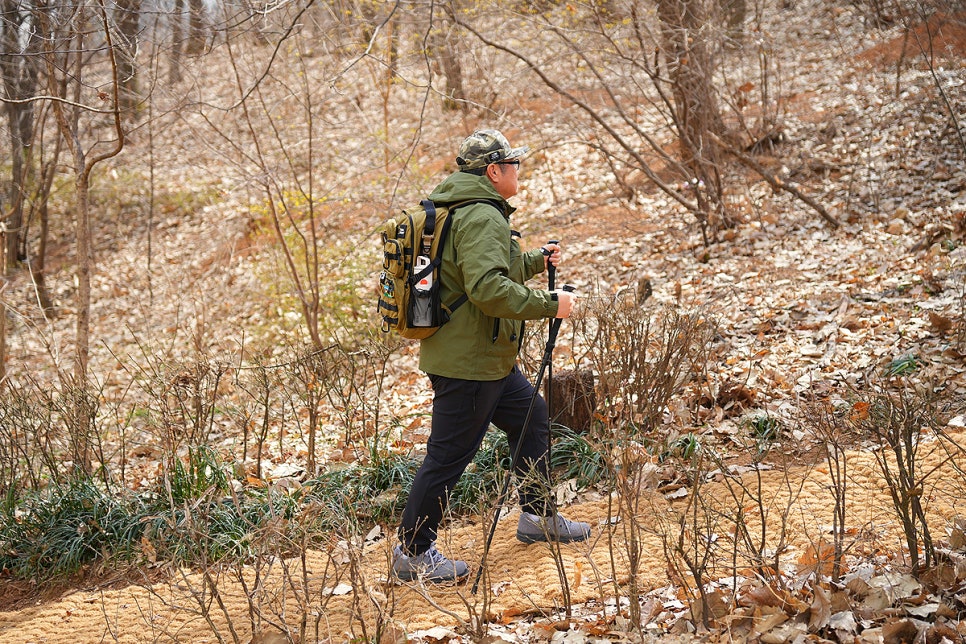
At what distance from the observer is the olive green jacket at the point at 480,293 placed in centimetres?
346

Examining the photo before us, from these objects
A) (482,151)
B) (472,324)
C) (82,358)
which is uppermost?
(482,151)

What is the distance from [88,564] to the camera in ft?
16.0

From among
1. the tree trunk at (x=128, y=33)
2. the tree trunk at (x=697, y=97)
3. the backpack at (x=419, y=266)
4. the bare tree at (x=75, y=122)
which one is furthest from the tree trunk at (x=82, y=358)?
the tree trunk at (x=697, y=97)

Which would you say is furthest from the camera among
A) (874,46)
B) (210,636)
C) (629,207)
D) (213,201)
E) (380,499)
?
(213,201)

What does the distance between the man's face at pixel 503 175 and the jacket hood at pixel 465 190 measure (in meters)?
0.05

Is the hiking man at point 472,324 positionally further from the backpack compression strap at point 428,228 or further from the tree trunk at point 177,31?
the tree trunk at point 177,31

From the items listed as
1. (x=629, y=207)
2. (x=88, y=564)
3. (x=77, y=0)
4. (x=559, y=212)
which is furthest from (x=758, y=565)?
(x=559, y=212)

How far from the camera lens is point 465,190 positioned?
3617mm

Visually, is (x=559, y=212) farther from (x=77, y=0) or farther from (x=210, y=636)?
(x=210, y=636)

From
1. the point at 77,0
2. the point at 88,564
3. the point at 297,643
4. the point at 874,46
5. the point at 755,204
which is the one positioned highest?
the point at 874,46

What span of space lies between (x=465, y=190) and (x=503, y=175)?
222 mm

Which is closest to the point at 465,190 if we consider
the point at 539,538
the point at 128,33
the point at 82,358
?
the point at 539,538

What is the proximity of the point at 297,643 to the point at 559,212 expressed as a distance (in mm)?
9121

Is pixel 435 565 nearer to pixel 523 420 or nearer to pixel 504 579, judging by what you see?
pixel 504 579
